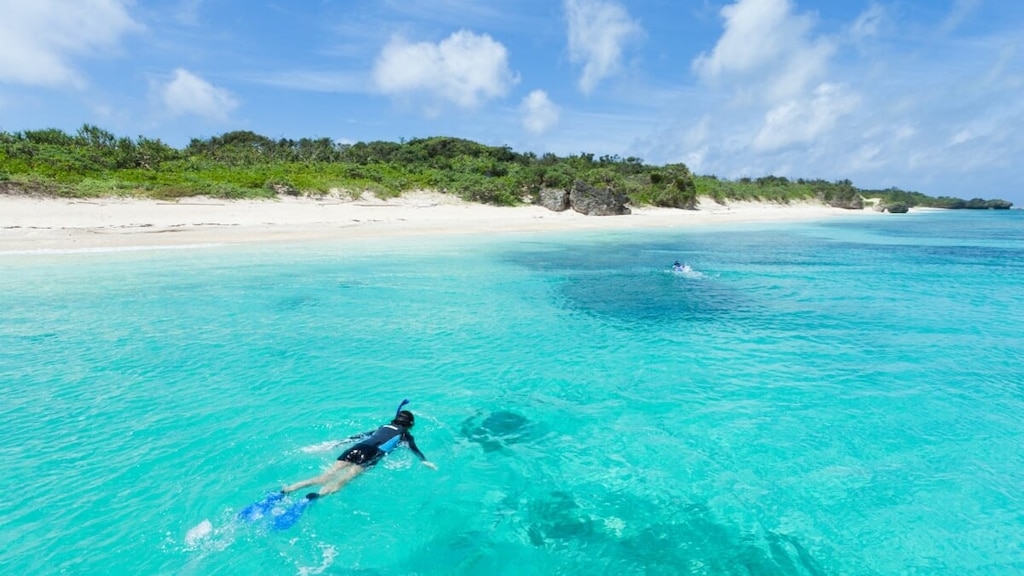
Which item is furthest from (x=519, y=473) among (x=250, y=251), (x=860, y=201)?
(x=860, y=201)

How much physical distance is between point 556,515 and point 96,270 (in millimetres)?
23884

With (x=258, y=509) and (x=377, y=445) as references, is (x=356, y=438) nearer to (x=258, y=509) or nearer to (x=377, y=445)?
(x=377, y=445)

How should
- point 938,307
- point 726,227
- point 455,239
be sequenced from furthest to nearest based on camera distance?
point 726,227 → point 455,239 → point 938,307

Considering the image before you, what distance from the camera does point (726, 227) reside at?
54156mm

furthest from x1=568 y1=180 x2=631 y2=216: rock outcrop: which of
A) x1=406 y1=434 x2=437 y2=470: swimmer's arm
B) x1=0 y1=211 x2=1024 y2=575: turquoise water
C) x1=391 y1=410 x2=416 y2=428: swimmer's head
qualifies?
x1=406 y1=434 x2=437 y2=470: swimmer's arm

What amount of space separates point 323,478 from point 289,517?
0.63 metres

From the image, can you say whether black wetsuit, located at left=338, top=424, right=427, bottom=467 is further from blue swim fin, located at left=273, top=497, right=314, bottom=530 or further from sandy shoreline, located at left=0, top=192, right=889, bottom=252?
sandy shoreline, located at left=0, top=192, right=889, bottom=252

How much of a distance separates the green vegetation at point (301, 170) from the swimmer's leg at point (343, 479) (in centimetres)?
4172

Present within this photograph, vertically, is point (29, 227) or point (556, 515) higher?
point (29, 227)

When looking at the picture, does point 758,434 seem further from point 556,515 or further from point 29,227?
point 29,227

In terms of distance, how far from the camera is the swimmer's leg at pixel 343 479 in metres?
6.27

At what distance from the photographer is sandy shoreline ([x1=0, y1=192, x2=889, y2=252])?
30156 mm

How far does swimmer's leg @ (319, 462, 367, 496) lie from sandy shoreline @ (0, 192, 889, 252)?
29577 millimetres

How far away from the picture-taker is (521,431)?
323 inches
